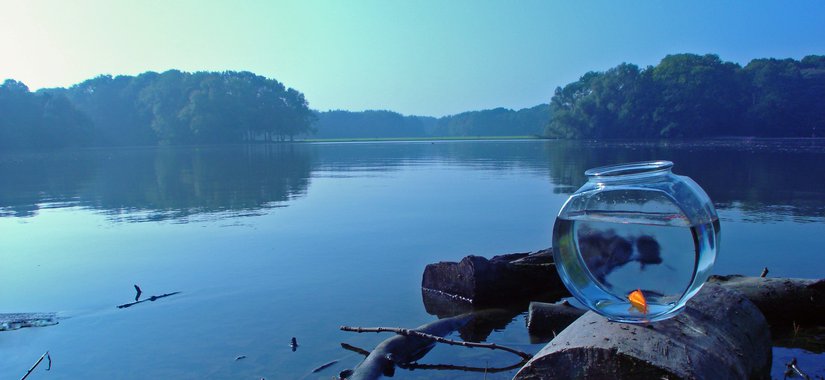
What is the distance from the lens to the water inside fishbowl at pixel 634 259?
3762 mm

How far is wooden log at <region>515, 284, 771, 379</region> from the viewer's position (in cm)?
358

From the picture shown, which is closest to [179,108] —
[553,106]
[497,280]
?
[553,106]

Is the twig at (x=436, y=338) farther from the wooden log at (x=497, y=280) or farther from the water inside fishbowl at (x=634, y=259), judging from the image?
the water inside fishbowl at (x=634, y=259)

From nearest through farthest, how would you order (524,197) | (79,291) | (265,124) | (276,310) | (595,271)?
1. (595,271)
2. (276,310)
3. (79,291)
4. (524,197)
5. (265,124)

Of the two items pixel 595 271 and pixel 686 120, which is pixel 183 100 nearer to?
pixel 686 120

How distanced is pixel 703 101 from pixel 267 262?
10563 centimetres

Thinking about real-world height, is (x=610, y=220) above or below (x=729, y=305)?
above

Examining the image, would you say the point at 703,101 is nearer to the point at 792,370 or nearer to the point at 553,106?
the point at 553,106

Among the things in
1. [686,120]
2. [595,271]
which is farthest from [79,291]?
[686,120]

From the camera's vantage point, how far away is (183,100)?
136125 mm

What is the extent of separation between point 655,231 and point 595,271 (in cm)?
48

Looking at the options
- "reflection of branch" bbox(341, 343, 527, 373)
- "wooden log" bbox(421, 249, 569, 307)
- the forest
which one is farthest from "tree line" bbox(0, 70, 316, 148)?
"reflection of branch" bbox(341, 343, 527, 373)

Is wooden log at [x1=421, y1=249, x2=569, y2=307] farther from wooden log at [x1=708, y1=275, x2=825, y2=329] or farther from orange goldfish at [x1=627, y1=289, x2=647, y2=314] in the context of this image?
orange goldfish at [x1=627, y1=289, x2=647, y2=314]

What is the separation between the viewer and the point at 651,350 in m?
3.62
